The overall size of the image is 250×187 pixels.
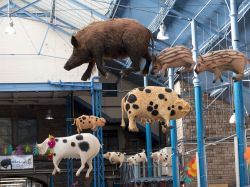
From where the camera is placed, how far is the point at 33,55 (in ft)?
80.1

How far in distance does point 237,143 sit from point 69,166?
15.4m

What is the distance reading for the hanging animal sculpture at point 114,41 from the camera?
5938 millimetres

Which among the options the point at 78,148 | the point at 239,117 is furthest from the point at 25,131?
the point at 239,117

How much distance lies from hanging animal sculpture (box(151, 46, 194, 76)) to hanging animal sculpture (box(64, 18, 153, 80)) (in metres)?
0.91

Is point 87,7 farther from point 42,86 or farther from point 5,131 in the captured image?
point 5,131

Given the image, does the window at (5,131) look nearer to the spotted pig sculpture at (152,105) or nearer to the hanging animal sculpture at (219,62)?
the spotted pig sculpture at (152,105)

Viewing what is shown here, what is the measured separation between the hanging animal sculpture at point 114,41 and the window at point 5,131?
75.8 ft

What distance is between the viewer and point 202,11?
17.3 m

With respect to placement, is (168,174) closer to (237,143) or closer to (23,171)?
(23,171)

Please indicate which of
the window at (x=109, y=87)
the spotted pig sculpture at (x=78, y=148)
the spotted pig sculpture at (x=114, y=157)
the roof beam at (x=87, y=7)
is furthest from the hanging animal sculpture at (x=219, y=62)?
the window at (x=109, y=87)

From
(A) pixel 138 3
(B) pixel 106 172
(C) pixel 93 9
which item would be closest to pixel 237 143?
(A) pixel 138 3

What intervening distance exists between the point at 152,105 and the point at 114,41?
8.15 ft

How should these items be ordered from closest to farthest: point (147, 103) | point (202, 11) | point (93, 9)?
point (147, 103) → point (202, 11) → point (93, 9)

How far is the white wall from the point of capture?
79.5 feet
